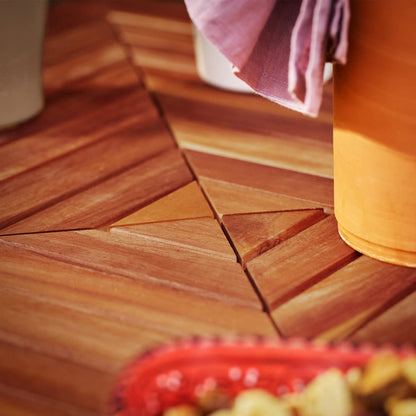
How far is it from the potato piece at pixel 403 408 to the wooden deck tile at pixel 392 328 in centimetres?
14

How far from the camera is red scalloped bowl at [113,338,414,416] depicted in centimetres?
46

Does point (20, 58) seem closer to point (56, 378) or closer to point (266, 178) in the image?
point (266, 178)

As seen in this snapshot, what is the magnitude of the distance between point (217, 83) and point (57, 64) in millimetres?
330

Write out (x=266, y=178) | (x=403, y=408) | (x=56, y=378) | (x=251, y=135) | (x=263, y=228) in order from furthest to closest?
(x=251, y=135), (x=266, y=178), (x=263, y=228), (x=56, y=378), (x=403, y=408)

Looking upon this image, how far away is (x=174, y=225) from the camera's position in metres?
0.74

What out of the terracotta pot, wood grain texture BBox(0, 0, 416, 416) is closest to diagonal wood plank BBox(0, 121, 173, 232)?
wood grain texture BBox(0, 0, 416, 416)

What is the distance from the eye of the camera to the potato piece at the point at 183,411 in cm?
44

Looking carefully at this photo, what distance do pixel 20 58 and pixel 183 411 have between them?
2.30ft

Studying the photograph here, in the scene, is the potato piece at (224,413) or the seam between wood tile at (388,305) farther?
the seam between wood tile at (388,305)


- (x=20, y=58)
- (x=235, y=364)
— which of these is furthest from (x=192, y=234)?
(x=20, y=58)

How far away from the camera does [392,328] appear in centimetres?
58

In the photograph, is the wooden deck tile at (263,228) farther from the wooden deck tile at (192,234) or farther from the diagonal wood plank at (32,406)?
the diagonal wood plank at (32,406)

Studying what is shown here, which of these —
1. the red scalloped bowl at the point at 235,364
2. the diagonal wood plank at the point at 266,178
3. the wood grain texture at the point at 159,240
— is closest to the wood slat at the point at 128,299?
the wood grain texture at the point at 159,240

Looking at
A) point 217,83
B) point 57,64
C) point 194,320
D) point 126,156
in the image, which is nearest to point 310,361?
point 194,320
